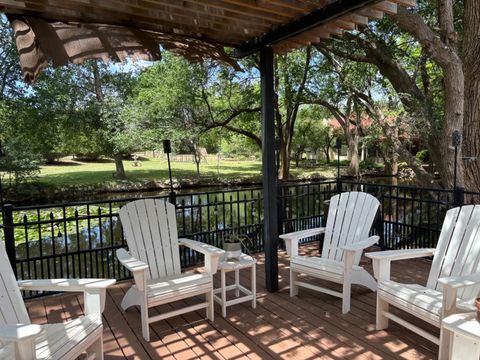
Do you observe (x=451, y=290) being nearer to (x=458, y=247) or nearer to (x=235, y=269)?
(x=458, y=247)

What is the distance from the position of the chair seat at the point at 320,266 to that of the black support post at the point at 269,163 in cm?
25

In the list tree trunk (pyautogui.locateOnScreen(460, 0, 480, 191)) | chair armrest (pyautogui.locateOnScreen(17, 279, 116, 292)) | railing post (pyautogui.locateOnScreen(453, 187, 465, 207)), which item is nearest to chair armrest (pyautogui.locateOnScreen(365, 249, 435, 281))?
railing post (pyautogui.locateOnScreen(453, 187, 465, 207))

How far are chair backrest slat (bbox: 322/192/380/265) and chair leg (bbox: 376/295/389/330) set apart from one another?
2.58 feet

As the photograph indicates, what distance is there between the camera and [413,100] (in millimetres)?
7078

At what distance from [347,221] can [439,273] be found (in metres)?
1.04

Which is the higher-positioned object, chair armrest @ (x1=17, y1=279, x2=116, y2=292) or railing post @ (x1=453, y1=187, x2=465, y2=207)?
railing post @ (x1=453, y1=187, x2=465, y2=207)

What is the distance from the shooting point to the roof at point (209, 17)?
225cm

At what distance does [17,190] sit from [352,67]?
12352mm

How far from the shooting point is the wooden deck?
7.71ft

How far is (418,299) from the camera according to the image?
2309 millimetres

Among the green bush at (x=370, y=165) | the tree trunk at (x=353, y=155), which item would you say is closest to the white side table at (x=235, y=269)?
the tree trunk at (x=353, y=155)

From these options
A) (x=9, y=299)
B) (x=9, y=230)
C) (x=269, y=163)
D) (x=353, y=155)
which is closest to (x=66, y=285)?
(x=9, y=299)

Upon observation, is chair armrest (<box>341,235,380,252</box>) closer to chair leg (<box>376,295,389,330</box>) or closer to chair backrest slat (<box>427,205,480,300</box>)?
chair leg (<box>376,295,389,330</box>)

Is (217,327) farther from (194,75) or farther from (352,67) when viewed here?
(194,75)
